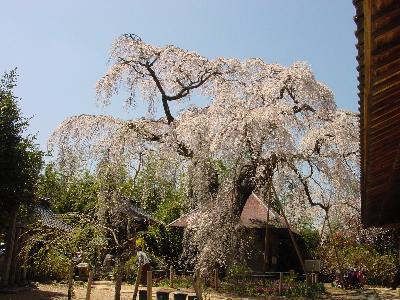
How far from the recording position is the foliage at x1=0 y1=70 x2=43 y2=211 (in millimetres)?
13867

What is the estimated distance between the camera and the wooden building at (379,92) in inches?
94.3

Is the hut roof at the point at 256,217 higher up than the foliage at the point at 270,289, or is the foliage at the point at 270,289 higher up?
the hut roof at the point at 256,217

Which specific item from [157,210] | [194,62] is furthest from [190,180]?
[157,210]

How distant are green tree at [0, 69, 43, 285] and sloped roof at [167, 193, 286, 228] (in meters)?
8.39

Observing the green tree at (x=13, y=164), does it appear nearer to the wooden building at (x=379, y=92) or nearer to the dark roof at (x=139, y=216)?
the dark roof at (x=139, y=216)

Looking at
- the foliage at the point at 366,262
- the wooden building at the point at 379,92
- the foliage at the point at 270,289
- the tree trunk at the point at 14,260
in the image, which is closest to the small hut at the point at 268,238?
the foliage at the point at 366,262

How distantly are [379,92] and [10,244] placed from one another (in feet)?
45.9

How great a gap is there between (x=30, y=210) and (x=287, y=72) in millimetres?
10678

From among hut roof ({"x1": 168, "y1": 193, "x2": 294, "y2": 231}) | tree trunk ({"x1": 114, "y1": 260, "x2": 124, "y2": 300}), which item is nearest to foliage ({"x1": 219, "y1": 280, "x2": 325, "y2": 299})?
hut roof ({"x1": 168, "y1": 193, "x2": 294, "y2": 231})

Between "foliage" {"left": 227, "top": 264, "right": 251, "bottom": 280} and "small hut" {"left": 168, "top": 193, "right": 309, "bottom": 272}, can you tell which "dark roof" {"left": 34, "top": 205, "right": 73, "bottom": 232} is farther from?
"foliage" {"left": 227, "top": 264, "right": 251, "bottom": 280}

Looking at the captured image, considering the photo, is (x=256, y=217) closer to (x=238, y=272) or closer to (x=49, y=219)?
(x=238, y=272)

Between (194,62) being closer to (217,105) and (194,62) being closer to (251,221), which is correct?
(217,105)

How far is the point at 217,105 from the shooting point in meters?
16.4

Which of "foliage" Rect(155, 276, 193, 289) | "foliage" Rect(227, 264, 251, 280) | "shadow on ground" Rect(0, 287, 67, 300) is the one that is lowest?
"shadow on ground" Rect(0, 287, 67, 300)
